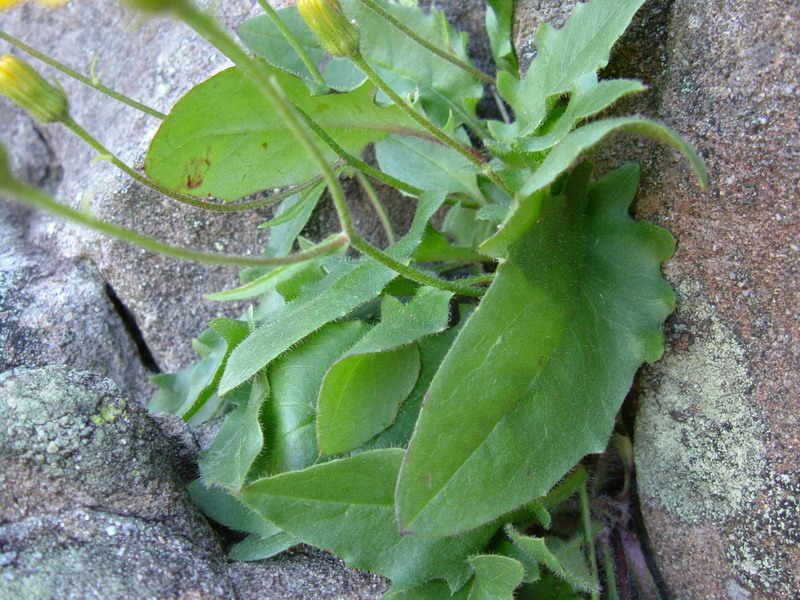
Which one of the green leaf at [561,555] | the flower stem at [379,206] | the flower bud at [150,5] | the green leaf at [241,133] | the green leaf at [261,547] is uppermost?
the flower bud at [150,5]

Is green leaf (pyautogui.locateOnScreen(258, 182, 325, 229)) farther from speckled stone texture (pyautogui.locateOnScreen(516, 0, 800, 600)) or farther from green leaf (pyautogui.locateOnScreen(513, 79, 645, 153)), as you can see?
speckled stone texture (pyautogui.locateOnScreen(516, 0, 800, 600))

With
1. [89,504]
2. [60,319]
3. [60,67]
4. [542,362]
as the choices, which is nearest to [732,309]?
[542,362]

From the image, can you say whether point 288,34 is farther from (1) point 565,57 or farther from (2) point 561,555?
(2) point 561,555

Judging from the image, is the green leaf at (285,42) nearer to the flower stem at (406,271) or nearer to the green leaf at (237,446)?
the flower stem at (406,271)

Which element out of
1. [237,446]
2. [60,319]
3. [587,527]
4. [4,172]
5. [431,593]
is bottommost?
[587,527]

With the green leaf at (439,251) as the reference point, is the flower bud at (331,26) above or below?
above

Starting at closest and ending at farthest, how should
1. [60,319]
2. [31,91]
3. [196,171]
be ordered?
1. [31,91]
2. [196,171]
3. [60,319]

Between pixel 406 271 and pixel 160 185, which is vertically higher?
pixel 160 185

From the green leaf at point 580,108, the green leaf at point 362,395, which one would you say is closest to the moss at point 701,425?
the green leaf at point 580,108

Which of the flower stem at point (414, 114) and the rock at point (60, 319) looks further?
the rock at point (60, 319)
